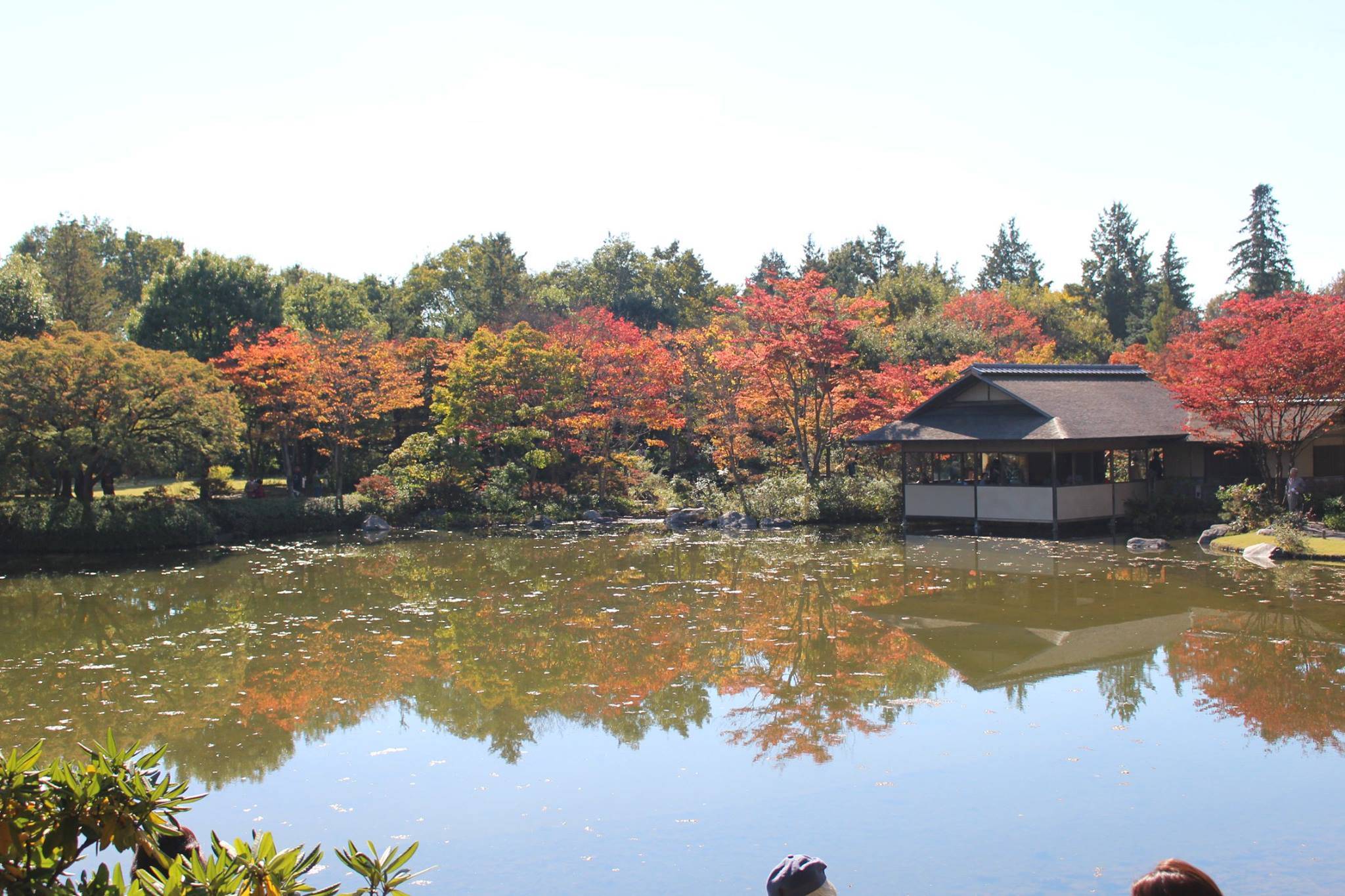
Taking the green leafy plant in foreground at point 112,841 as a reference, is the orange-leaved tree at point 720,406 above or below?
above

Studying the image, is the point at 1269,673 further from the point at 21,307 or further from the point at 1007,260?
the point at 1007,260

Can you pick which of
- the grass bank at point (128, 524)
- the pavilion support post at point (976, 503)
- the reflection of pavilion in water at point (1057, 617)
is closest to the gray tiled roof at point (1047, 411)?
the pavilion support post at point (976, 503)

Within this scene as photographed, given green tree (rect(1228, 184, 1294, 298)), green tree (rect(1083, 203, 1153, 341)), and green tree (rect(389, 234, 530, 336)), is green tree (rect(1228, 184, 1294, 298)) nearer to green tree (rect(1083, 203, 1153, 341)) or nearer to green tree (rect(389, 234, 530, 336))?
green tree (rect(1083, 203, 1153, 341))

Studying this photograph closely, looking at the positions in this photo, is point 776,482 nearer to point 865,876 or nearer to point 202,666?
point 202,666

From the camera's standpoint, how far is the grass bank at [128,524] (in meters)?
19.8

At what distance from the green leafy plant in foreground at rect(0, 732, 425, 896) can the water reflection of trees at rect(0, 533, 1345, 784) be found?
475 centimetres

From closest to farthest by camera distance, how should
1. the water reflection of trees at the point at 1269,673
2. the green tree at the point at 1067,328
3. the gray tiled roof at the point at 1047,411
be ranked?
the water reflection of trees at the point at 1269,673 < the gray tiled roof at the point at 1047,411 < the green tree at the point at 1067,328

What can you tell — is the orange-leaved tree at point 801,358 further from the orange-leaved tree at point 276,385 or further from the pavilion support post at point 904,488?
the orange-leaved tree at point 276,385

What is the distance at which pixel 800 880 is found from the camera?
3.85m

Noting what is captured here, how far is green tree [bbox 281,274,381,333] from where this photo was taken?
1473 inches

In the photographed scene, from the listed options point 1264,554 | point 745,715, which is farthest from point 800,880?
point 1264,554

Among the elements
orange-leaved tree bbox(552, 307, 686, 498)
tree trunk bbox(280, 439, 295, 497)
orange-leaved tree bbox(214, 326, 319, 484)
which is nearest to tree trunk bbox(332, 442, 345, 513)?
orange-leaved tree bbox(214, 326, 319, 484)

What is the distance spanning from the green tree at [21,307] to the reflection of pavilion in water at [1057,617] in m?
23.0

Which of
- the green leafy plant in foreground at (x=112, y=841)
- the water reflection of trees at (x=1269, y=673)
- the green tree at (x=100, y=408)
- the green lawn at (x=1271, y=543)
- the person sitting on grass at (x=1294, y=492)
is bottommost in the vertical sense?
the water reflection of trees at (x=1269, y=673)
